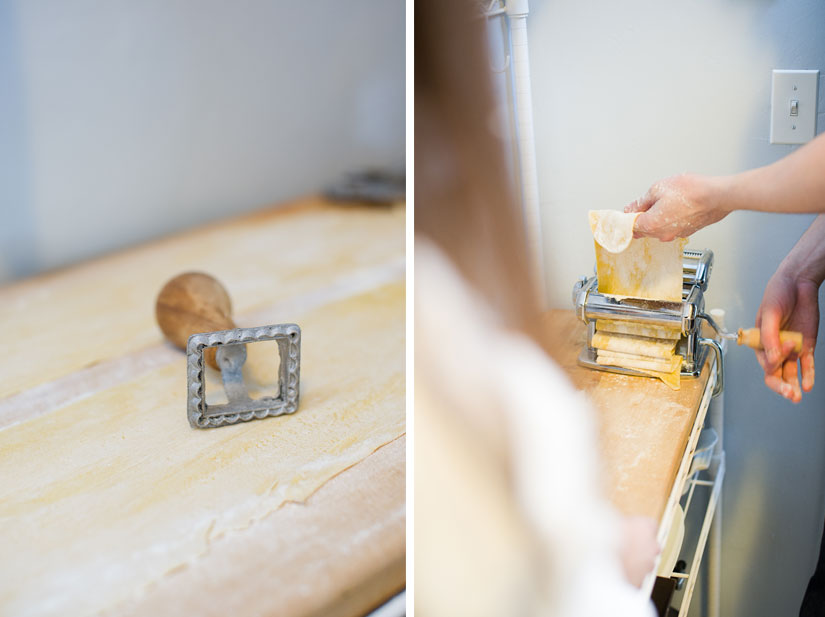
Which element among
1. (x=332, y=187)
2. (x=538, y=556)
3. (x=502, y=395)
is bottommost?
(x=538, y=556)

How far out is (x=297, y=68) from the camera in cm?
→ 197

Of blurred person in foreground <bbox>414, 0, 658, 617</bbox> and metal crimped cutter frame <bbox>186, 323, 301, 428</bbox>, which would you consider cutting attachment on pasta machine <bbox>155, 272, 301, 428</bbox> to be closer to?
metal crimped cutter frame <bbox>186, 323, 301, 428</bbox>

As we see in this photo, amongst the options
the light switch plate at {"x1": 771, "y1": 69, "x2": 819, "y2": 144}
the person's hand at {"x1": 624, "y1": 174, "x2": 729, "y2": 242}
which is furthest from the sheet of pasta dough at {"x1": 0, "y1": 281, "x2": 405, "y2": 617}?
the light switch plate at {"x1": 771, "y1": 69, "x2": 819, "y2": 144}

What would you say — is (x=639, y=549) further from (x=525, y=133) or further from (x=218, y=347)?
(x=218, y=347)

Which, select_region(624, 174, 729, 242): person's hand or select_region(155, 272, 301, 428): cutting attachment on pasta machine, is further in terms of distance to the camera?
select_region(155, 272, 301, 428): cutting attachment on pasta machine

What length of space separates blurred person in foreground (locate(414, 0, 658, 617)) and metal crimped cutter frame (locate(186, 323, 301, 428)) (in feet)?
0.69

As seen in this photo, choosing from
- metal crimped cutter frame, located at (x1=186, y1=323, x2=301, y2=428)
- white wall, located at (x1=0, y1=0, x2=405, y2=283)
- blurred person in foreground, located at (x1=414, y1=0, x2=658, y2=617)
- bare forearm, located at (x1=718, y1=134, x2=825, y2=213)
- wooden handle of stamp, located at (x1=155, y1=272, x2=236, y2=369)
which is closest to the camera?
bare forearm, located at (x1=718, y1=134, x2=825, y2=213)

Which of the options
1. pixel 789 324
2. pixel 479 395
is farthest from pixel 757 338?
pixel 479 395

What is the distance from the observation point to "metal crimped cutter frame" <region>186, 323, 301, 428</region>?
2.82 ft

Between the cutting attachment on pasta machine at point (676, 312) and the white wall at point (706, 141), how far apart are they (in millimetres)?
15

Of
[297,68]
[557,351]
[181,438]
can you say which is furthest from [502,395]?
[297,68]

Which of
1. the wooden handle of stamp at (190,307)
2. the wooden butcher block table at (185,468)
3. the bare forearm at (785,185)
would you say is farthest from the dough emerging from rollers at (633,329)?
the wooden handle of stamp at (190,307)

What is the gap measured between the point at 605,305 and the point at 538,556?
25 centimetres

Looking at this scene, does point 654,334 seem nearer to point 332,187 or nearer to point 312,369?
point 312,369
